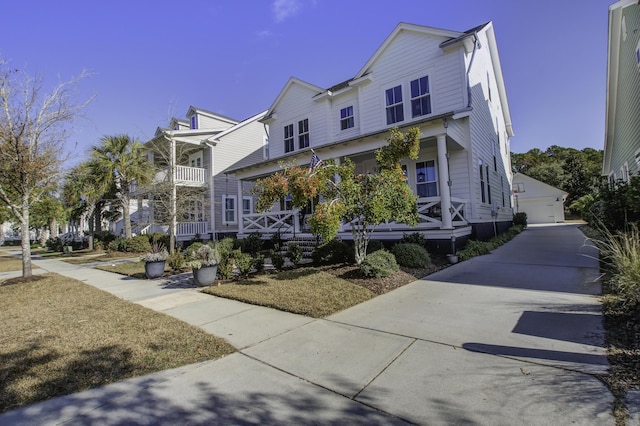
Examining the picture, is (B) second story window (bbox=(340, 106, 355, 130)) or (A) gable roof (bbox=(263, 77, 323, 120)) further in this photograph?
(A) gable roof (bbox=(263, 77, 323, 120))

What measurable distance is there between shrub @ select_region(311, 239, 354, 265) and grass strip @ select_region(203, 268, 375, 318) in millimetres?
1092

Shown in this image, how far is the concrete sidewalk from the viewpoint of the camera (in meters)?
2.41

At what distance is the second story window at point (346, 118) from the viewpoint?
15177 mm

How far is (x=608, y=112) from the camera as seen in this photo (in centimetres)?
1559

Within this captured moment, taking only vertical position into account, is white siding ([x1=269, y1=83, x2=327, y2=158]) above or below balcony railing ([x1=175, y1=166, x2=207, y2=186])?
above

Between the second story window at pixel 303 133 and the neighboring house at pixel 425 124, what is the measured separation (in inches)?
2.3

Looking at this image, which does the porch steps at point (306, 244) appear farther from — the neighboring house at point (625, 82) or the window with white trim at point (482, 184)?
the neighboring house at point (625, 82)

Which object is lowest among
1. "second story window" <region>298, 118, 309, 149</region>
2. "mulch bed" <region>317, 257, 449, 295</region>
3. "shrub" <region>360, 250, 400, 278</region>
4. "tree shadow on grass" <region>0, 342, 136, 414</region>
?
"tree shadow on grass" <region>0, 342, 136, 414</region>

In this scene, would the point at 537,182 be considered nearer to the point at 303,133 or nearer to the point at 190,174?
the point at 303,133

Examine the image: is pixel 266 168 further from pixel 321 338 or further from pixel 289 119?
pixel 321 338

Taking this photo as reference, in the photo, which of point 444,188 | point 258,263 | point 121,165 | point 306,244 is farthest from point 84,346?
point 121,165

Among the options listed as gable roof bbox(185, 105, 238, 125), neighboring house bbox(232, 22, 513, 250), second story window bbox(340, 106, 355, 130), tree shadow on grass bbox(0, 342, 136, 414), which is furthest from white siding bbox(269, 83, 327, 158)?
tree shadow on grass bbox(0, 342, 136, 414)

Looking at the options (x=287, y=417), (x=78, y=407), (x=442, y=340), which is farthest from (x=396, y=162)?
(x=78, y=407)

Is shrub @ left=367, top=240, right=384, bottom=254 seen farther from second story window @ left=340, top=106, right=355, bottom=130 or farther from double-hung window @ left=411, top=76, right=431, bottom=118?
second story window @ left=340, top=106, right=355, bottom=130
